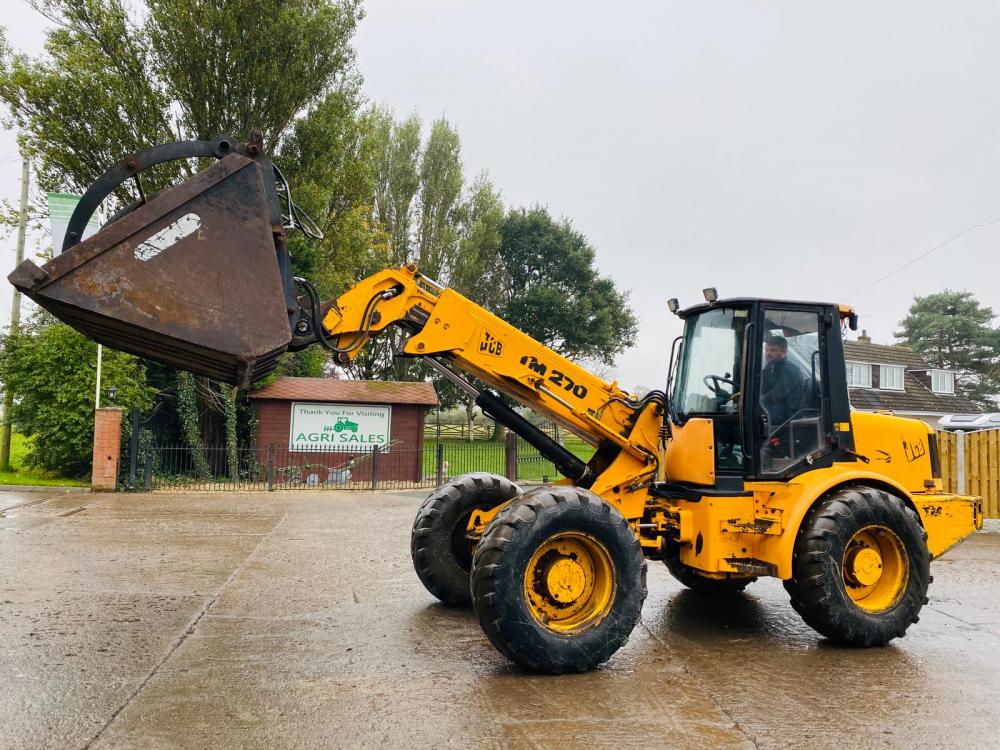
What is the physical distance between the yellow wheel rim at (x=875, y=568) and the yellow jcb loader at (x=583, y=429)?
15 mm

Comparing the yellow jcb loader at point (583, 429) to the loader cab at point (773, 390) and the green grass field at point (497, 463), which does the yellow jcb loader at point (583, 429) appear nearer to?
the loader cab at point (773, 390)

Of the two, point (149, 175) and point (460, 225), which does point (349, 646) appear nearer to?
point (149, 175)

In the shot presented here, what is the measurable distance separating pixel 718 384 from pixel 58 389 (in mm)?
16318

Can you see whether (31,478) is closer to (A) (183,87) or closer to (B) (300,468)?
(B) (300,468)

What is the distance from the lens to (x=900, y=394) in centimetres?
3900

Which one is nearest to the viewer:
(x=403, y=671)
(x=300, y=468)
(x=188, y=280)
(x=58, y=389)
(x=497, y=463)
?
(x=188, y=280)

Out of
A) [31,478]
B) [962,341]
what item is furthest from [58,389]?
[962,341]

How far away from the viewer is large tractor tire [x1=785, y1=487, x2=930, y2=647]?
217 inches

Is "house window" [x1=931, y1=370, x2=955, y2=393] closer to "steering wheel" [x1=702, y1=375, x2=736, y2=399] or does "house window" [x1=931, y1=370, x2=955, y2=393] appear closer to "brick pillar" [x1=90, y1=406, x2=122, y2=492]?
"brick pillar" [x1=90, y1=406, x2=122, y2=492]

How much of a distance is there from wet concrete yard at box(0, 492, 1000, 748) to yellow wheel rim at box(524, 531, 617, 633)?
39 cm

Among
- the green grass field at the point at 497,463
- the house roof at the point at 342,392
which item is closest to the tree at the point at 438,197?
the green grass field at the point at 497,463

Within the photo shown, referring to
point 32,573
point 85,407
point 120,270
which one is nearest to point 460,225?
point 85,407

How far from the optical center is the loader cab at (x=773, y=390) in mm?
5996

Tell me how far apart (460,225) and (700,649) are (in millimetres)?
36291
